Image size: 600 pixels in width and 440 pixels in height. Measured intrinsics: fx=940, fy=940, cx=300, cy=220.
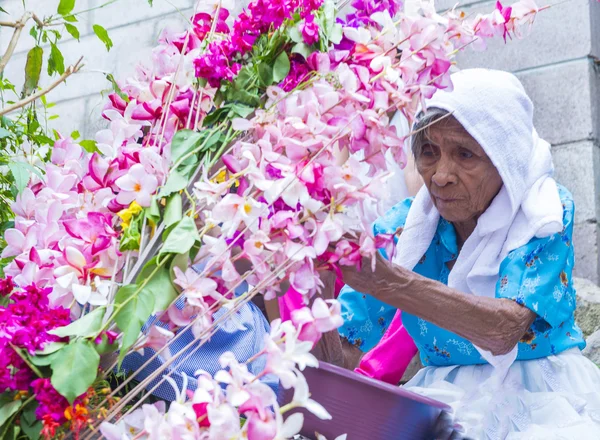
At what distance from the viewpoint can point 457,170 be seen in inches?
81.1

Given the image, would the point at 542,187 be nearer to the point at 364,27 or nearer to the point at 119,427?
the point at 364,27

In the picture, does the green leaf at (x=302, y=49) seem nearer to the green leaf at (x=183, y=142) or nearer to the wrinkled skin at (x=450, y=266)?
the green leaf at (x=183, y=142)

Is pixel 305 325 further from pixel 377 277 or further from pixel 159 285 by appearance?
pixel 377 277

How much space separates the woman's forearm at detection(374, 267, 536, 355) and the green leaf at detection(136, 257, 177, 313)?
2.22ft

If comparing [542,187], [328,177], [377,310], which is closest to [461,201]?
[542,187]

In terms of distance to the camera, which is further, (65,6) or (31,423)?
(65,6)

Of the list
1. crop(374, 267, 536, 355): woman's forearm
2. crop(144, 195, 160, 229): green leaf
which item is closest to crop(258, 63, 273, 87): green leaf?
crop(144, 195, 160, 229): green leaf

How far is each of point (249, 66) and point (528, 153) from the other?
1.08m

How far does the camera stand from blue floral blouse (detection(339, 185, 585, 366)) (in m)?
2.00

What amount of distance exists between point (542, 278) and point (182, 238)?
1.17m

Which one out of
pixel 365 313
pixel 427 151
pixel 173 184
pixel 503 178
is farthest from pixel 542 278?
pixel 173 184

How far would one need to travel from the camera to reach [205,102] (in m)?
1.21

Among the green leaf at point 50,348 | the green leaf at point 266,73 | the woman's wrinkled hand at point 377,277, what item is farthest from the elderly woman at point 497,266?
the green leaf at point 50,348

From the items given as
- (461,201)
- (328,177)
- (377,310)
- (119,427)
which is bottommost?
(377,310)
